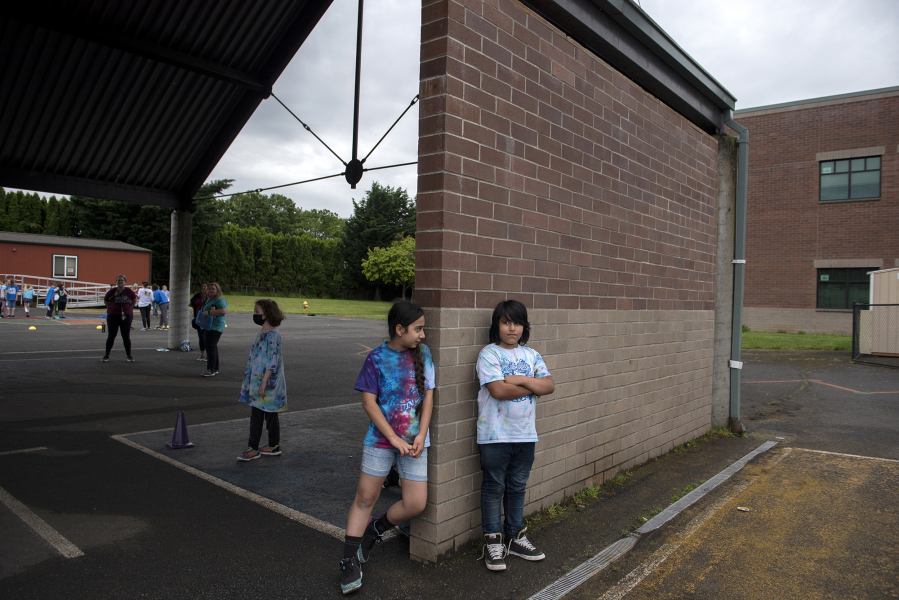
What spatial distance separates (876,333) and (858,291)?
25.2 ft

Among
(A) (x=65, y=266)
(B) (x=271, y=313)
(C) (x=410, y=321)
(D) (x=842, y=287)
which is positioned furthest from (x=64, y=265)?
(D) (x=842, y=287)

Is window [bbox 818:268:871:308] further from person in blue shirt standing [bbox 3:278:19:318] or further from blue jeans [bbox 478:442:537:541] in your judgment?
person in blue shirt standing [bbox 3:278:19:318]

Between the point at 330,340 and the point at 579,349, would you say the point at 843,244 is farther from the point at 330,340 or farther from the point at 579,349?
the point at 579,349

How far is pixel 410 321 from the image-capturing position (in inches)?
128

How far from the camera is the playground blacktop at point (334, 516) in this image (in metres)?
3.33

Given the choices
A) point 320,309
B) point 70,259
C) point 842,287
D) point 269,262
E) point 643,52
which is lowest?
point 320,309

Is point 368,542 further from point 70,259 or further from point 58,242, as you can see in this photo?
point 58,242

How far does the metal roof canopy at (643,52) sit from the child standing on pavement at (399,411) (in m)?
2.90

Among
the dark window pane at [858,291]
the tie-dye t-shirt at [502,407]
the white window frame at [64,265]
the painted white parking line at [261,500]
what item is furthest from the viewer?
the white window frame at [64,265]

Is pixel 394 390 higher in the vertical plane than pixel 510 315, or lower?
lower

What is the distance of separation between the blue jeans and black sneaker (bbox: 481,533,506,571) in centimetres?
4

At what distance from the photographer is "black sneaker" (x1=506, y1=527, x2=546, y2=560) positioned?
12.0 ft

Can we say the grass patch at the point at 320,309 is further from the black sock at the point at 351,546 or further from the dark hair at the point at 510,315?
the black sock at the point at 351,546

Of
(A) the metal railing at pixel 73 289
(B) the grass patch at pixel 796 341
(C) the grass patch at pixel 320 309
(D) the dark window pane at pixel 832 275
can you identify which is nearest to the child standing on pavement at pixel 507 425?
(B) the grass patch at pixel 796 341
